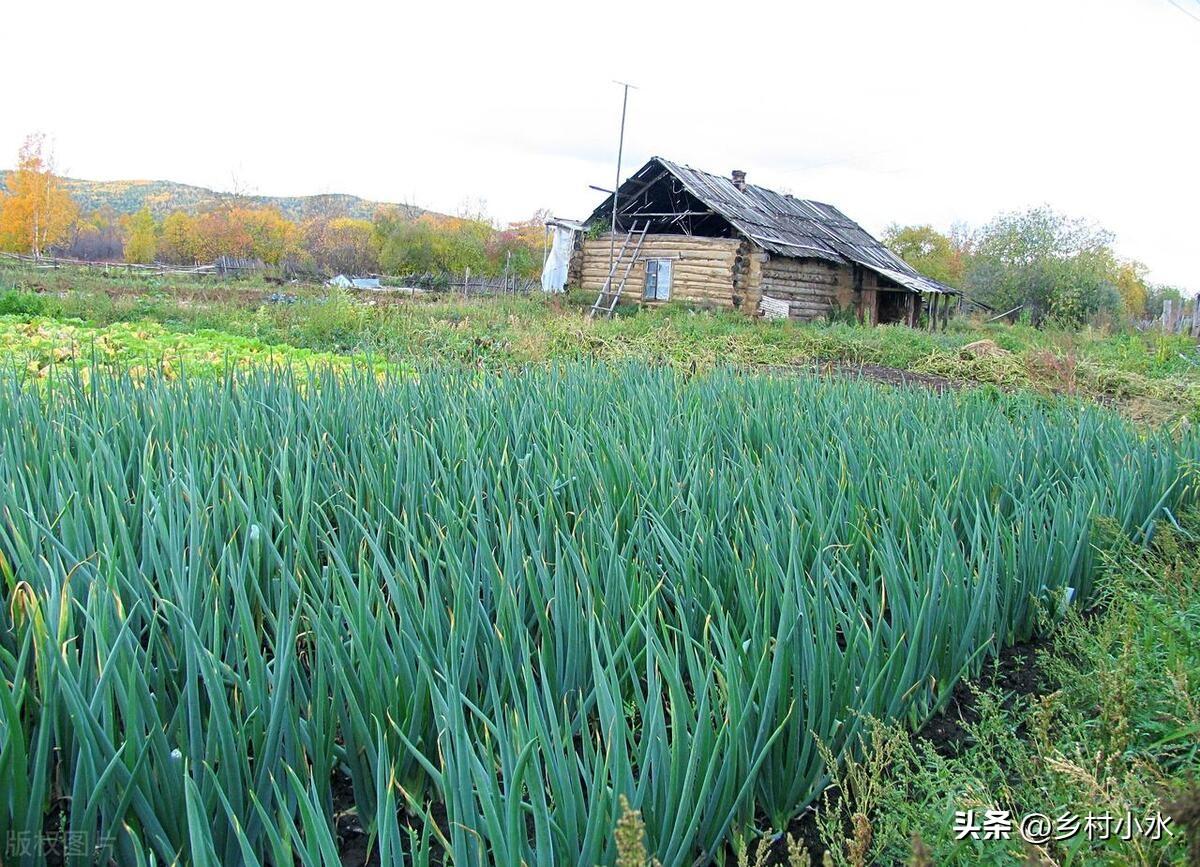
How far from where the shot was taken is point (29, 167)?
4738 cm

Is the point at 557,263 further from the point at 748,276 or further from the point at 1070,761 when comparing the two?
the point at 1070,761

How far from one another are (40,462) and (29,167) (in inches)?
2205

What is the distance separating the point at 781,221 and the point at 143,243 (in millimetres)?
40177

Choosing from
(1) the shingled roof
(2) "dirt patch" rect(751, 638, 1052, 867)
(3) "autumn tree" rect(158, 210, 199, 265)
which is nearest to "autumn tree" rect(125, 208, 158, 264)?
(3) "autumn tree" rect(158, 210, 199, 265)

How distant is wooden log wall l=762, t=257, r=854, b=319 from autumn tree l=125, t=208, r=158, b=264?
40.1 m

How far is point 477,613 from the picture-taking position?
5.10 feet

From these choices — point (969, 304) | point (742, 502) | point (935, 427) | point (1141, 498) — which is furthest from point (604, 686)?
point (969, 304)

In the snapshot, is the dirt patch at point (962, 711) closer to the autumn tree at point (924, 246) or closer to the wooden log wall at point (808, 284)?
the wooden log wall at point (808, 284)

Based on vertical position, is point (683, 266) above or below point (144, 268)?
above

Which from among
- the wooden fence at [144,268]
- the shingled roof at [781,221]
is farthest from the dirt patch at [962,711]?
the wooden fence at [144,268]

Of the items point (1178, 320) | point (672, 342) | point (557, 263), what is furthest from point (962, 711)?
point (1178, 320)

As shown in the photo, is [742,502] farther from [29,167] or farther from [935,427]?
[29,167]

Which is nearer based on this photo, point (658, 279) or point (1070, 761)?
point (1070, 761)

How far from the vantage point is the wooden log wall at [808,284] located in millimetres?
20453
